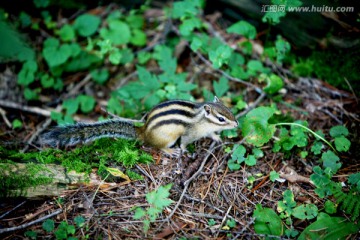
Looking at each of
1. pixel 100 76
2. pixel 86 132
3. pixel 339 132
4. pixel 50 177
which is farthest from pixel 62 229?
pixel 339 132

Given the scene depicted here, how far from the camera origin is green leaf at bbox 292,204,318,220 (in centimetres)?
310

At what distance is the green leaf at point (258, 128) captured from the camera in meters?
3.56

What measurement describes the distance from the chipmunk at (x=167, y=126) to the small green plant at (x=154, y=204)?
3.09ft

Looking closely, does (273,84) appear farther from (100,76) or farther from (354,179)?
(100,76)

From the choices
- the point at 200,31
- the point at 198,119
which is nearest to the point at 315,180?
the point at 198,119

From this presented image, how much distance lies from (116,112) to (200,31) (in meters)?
2.06

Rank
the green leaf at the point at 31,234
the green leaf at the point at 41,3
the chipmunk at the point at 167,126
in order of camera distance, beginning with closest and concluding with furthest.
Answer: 1. the green leaf at the point at 31,234
2. the chipmunk at the point at 167,126
3. the green leaf at the point at 41,3

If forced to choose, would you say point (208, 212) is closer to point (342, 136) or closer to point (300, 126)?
point (300, 126)

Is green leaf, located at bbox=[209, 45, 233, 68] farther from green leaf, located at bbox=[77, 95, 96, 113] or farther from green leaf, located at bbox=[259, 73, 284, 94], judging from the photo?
green leaf, located at bbox=[77, 95, 96, 113]

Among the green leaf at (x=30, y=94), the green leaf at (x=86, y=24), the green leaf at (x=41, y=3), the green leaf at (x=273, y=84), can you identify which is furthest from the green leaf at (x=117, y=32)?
the green leaf at (x=273, y=84)

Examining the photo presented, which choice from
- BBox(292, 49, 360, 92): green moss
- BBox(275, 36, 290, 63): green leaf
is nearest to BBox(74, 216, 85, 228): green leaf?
BBox(275, 36, 290, 63): green leaf

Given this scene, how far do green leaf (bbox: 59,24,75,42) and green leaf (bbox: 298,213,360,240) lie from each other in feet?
14.4

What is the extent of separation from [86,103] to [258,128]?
273 centimetres

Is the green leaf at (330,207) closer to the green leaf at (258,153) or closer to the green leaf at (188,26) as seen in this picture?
the green leaf at (258,153)
